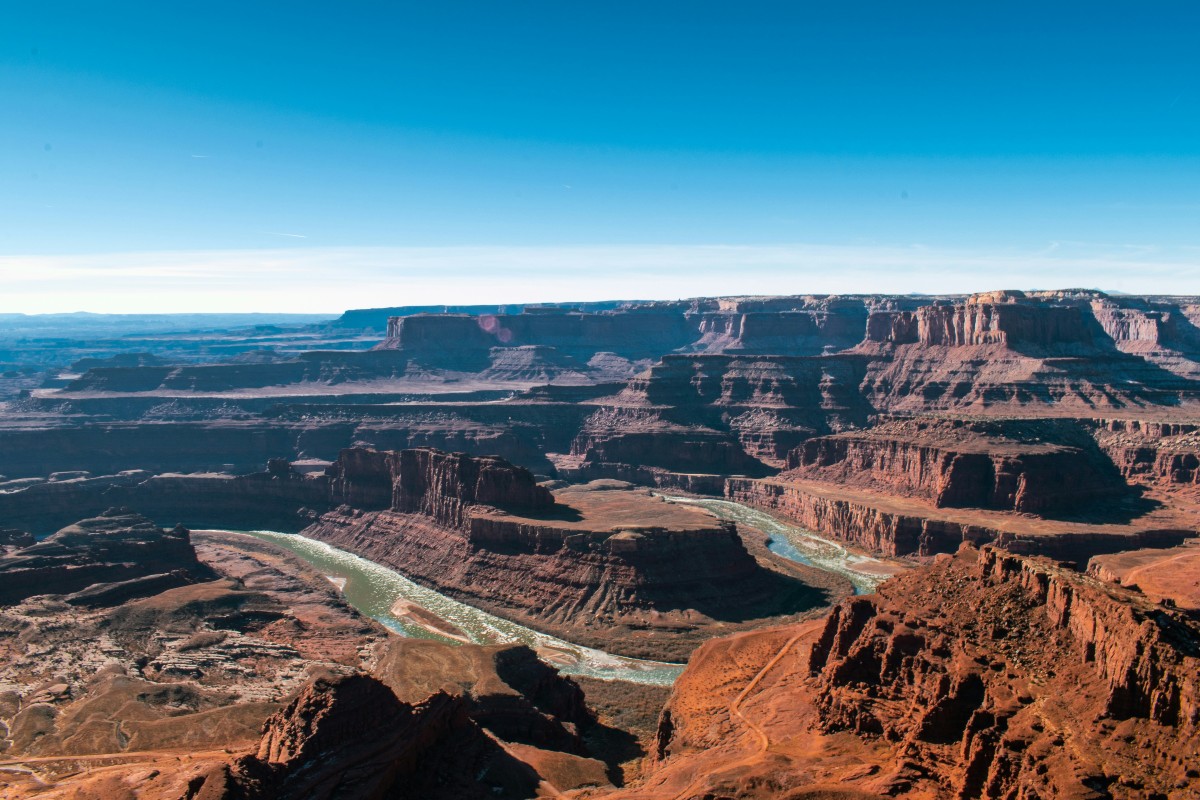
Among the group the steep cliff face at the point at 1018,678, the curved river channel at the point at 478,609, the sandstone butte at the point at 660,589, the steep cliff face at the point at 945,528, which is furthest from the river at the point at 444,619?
the steep cliff face at the point at 945,528

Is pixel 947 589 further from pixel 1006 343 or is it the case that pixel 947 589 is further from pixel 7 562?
pixel 1006 343

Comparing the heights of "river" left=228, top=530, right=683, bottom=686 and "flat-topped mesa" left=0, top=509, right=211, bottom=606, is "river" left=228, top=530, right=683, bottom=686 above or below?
below

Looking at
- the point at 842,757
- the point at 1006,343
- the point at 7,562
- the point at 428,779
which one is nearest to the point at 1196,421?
the point at 1006,343

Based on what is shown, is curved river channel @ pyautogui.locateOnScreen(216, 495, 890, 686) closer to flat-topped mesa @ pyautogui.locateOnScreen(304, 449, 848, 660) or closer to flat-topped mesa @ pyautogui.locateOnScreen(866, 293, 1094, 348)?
flat-topped mesa @ pyautogui.locateOnScreen(304, 449, 848, 660)

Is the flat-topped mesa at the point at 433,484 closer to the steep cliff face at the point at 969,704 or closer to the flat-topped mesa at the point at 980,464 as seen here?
the flat-topped mesa at the point at 980,464

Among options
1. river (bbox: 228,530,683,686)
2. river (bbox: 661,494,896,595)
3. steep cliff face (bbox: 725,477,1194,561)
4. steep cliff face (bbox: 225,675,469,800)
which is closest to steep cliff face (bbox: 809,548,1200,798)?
steep cliff face (bbox: 225,675,469,800)

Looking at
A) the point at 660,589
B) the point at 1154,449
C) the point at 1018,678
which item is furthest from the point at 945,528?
the point at 1018,678
